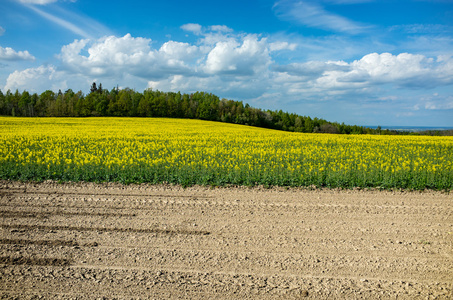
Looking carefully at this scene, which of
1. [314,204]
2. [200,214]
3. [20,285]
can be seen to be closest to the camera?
[20,285]

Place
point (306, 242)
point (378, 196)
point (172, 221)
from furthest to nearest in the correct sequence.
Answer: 1. point (378, 196)
2. point (172, 221)
3. point (306, 242)

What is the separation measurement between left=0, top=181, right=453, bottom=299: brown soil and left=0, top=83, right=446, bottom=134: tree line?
7221 cm

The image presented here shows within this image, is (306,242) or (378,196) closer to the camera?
(306,242)

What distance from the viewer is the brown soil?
495 centimetres

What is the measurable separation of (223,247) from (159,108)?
7738 cm

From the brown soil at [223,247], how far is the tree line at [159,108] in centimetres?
7221

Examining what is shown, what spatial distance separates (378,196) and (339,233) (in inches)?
185

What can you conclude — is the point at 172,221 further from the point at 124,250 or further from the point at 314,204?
the point at 314,204

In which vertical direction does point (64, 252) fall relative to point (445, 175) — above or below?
below

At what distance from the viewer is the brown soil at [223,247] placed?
4953 millimetres

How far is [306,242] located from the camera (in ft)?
21.7

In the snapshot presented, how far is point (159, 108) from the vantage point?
80.7m

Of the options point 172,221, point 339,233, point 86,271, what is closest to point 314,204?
point 339,233

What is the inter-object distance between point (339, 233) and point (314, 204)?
2.53 metres
